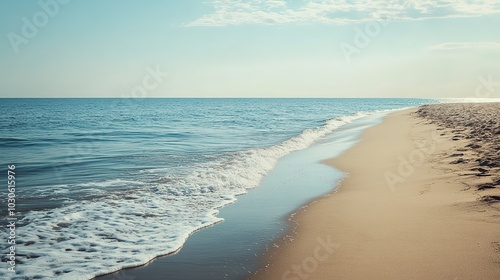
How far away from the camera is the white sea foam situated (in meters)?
5.20

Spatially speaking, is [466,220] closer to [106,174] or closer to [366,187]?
[366,187]

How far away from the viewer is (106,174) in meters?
12.0
